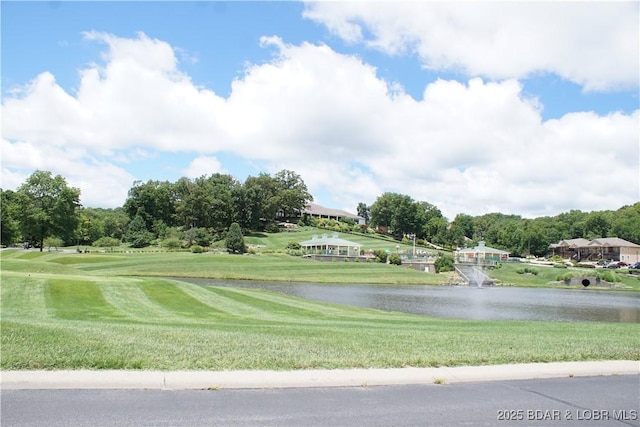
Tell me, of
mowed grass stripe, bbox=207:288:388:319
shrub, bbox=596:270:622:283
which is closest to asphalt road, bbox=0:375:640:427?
mowed grass stripe, bbox=207:288:388:319

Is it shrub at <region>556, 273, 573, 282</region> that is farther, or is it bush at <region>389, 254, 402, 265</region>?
bush at <region>389, 254, 402, 265</region>

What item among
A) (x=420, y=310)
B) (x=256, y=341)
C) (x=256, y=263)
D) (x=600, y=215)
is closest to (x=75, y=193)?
(x=256, y=263)

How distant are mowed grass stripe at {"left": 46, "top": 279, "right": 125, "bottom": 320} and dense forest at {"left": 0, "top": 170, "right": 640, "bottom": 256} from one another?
59.1 meters

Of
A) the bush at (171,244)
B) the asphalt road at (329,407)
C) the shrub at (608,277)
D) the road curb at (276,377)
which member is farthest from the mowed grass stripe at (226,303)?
the shrub at (608,277)

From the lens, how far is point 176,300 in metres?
25.1

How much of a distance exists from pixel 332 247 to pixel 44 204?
4893 cm

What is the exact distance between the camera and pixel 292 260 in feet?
253

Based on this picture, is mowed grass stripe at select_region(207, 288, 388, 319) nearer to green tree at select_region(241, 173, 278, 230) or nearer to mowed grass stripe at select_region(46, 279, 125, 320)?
mowed grass stripe at select_region(46, 279, 125, 320)

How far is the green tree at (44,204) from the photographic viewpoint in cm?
7719

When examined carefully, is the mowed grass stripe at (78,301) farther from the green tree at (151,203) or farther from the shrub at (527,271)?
the green tree at (151,203)

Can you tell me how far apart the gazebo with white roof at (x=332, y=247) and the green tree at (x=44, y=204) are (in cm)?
4091

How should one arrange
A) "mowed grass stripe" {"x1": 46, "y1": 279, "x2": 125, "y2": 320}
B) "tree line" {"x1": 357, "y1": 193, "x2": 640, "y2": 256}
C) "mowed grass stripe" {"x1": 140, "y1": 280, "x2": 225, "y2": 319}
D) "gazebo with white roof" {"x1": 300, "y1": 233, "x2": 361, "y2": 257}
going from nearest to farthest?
"mowed grass stripe" {"x1": 46, "y1": 279, "x2": 125, "y2": 320}
"mowed grass stripe" {"x1": 140, "y1": 280, "x2": 225, "y2": 319}
"gazebo with white roof" {"x1": 300, "y1": 233, "x2": 361, "y2": 257}
"tree line" {"x1": 357, "y1": 193, "x2": 640, "y2": 256}

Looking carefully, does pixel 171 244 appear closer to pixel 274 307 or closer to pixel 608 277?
pixel 274 307

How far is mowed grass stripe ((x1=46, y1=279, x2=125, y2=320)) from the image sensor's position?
18.2m
